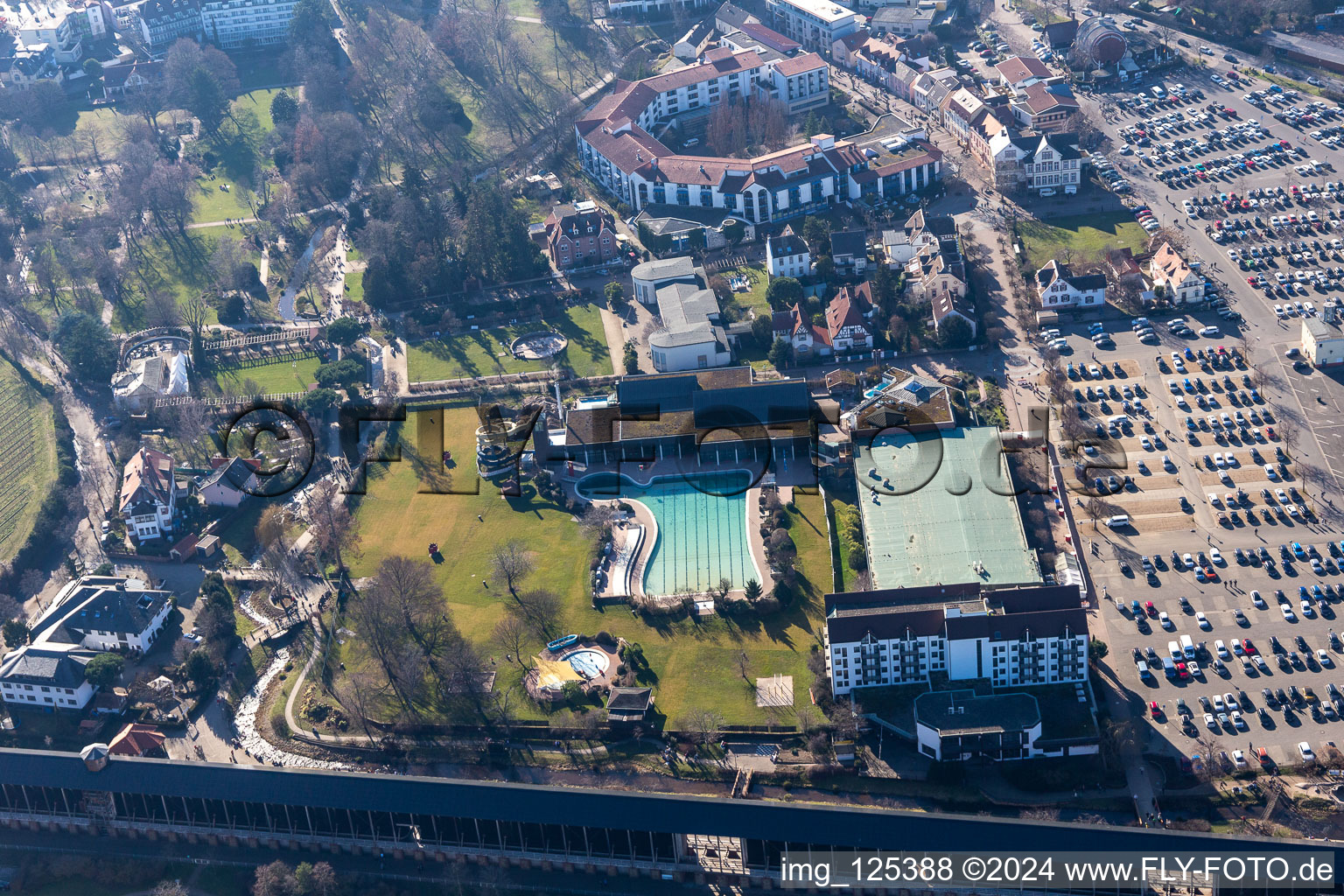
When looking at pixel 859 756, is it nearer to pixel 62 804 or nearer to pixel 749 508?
pixel 749 508

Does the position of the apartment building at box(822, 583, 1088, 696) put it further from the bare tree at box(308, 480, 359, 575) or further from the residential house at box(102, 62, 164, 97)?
the residential house at box(102, 62, 164, 97)

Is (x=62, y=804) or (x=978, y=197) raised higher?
(x=978, y=197)

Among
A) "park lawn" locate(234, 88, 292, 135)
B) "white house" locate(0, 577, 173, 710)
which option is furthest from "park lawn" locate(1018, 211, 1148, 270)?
"park lawn" locate(234, 88, 292, 135)

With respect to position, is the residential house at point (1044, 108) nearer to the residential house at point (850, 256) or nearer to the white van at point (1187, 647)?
the residential house at point (850, 256)

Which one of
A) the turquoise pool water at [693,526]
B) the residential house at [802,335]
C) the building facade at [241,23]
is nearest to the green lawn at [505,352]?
the residential house at [802,335]

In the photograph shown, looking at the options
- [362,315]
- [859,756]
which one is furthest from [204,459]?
[859,756]

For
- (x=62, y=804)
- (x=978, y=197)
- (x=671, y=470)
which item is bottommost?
(x=62, y=804)
